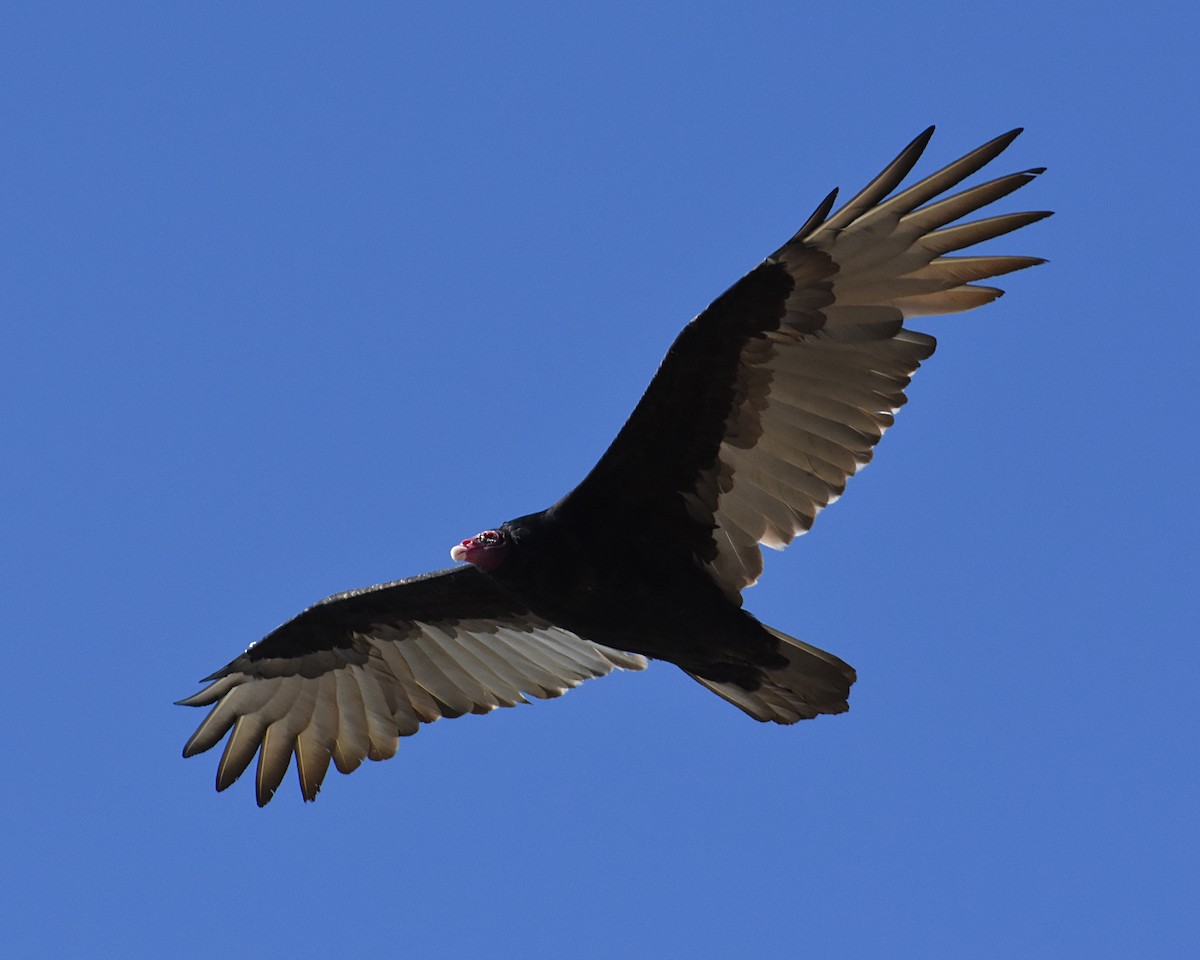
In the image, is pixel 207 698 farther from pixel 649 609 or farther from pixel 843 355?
pixel 843 355

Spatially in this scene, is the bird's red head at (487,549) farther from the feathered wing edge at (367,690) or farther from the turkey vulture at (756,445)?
the feathered wing edge at (367,690)

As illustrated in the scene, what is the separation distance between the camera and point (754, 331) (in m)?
6.95

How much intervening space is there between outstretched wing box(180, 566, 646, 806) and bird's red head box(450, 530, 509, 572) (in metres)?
1.46

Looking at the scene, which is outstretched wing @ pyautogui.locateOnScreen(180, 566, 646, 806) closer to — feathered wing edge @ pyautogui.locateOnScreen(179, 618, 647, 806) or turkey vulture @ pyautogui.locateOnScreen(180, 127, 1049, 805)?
feathered wing edge @ pyautogui.locateOnScreen(179, 618, 647, 806)

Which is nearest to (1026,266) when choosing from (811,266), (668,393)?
(811,266)

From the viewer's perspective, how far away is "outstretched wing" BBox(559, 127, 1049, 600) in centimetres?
679

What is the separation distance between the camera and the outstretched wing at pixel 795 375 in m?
6.79

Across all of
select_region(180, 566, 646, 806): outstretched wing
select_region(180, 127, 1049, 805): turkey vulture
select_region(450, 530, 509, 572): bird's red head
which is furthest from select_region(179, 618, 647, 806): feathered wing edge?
select_region(450, 530, 509, 572): bird's red head

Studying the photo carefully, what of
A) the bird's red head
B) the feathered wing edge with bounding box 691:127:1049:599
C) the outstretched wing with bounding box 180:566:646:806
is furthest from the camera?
the outstretched wing with bounding box 180:566:646:806

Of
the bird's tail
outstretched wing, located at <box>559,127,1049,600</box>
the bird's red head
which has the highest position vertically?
outstretched wing, located at <box>559,127,1049,600</box>

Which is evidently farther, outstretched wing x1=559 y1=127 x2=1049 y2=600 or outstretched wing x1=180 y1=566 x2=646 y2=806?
outstretched wing x1=180 y1=566 x2=646 y2=806

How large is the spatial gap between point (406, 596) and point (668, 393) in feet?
7.22

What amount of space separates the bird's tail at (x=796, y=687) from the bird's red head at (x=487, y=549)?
116 cm

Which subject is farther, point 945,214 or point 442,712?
point 442,712
